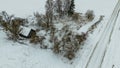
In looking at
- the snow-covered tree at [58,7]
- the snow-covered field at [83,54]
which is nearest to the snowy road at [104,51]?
the snow-covered field at [83,54]

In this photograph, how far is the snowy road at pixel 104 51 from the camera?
10.0m

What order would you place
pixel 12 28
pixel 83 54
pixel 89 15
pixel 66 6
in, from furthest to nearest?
pixel 66 6 → pixel 89 15 → pixel 12 28 → pixel 83 54

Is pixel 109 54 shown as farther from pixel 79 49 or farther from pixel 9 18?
pixel 9 18

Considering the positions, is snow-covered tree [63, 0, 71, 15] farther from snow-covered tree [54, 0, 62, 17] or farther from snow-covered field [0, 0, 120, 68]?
snow-covered field [0, 0, 120, 68]

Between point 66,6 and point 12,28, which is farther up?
point 66,6

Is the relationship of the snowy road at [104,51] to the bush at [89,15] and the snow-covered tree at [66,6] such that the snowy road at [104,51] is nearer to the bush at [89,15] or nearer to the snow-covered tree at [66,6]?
the bush at [89,15]

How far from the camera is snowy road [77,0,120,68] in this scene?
1004 cm

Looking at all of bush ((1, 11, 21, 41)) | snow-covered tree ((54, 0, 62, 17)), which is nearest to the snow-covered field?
bush ((1, 11, 21, 41))

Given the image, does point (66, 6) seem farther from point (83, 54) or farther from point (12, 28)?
point (83, 54)

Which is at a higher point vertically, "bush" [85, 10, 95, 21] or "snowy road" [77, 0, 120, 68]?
"bush" [85, 10, 95, 21]

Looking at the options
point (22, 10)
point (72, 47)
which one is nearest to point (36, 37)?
point (72, 47)

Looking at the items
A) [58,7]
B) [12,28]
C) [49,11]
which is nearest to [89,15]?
[58,7]

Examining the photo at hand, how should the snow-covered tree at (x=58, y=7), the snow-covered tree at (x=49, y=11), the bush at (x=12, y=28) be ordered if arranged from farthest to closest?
1. the snow-covered tree at (x=58, y=7)
2. the snow-covered tree at (x=49, y=11)
3. the bush at (x=12, y=28)

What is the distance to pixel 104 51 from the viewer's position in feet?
36.3
